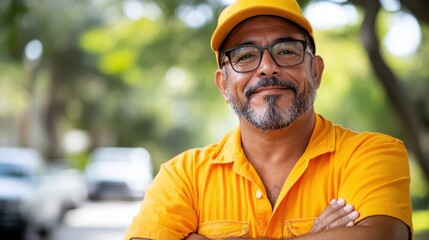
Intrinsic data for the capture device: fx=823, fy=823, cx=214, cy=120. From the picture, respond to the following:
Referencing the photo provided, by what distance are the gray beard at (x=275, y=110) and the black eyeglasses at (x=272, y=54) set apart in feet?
0.27

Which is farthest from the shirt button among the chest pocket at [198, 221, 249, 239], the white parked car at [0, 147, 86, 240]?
the white parked car at [0, 147, 86, 240]

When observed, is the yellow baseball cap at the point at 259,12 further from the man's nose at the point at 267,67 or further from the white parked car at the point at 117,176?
the white parked car at the point at 117,176

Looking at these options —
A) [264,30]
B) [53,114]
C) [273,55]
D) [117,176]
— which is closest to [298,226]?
[273,55]

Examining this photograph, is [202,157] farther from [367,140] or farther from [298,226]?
[367,140]

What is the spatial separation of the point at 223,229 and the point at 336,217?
1.55ft

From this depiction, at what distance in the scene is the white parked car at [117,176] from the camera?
2917 cm

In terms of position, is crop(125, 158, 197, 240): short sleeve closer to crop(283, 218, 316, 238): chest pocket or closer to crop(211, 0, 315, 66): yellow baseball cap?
crop(283, 218, 316, 238): chest pocket

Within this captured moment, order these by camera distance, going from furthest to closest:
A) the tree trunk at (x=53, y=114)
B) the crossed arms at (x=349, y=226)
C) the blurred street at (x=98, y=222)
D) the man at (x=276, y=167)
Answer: the tree trunk at (x=53, y=114) < the blurred street at (x=98, y=222) < the man at (x=276, y=167) < the crossed arms at (x=349, y=226)

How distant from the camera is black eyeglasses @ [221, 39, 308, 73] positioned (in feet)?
11.0

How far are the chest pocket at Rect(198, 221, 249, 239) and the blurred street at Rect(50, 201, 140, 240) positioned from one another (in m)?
14.5

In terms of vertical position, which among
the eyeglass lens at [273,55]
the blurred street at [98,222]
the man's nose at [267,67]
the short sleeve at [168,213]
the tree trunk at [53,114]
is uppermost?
the tree trunk at [53,114]

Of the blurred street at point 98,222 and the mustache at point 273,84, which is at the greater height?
the blurred street at point 98,222

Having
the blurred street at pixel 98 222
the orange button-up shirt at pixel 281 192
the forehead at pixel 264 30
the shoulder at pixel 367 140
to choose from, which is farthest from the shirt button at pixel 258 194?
the blurred street at pixel 98 222

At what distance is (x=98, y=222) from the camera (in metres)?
22.6
